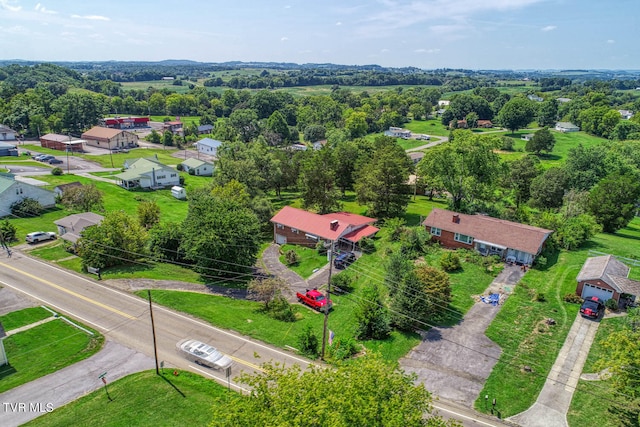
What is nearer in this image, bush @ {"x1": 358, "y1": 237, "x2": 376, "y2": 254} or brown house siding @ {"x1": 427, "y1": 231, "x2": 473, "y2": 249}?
brown house siding @ {"x1": 427, "y1": 231, "x2": 473, "y2": 249}

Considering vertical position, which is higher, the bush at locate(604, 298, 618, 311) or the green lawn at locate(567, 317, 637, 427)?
the bush at locate(604, 298, 618, 311)

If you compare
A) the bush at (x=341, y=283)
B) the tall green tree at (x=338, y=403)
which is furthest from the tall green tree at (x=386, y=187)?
the tall green tree at (x=338, y=403)

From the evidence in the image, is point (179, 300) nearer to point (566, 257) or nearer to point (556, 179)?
point (566, 257)

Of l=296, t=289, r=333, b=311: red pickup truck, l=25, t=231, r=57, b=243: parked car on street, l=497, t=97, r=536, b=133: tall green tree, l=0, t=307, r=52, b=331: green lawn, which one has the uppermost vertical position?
l=497, t=97, r=536, b=133: tall green tree

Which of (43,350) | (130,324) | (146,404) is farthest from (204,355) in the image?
(43,350)

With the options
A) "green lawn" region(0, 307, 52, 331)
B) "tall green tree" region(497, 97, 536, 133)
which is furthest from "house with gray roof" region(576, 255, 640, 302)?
"tall green tree" region(497, 97, 536, 133)

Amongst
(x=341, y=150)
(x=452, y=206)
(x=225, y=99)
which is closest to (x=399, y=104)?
(x=225, y=99)

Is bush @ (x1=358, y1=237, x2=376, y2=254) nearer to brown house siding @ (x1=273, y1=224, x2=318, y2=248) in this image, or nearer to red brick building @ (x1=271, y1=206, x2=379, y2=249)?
red brick building @ (x1=271, y1=206, x2=379, y2=249)
